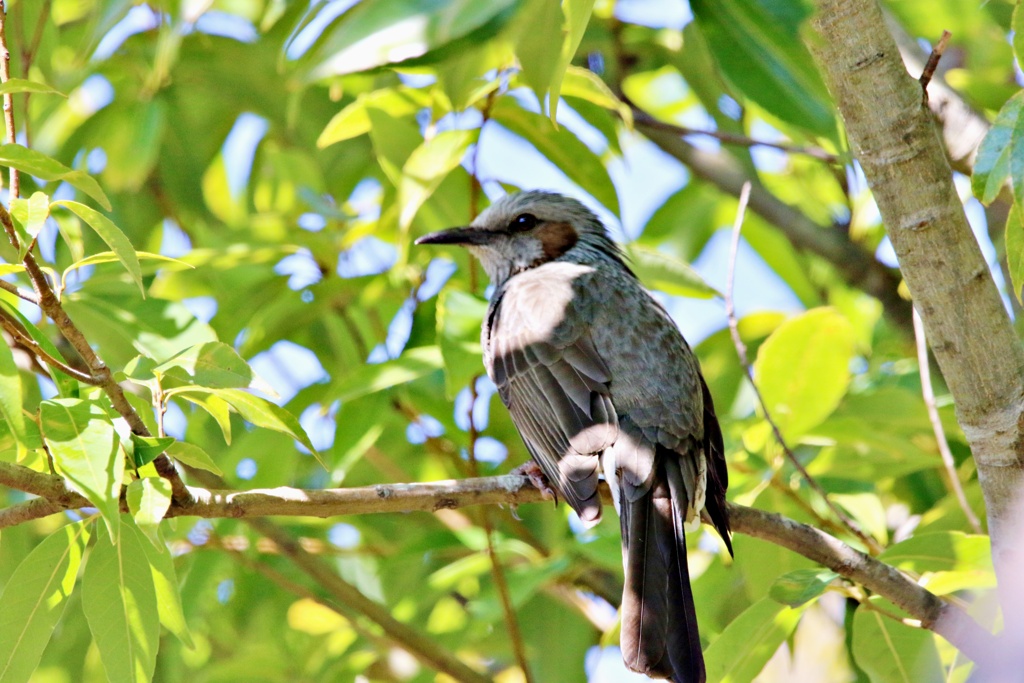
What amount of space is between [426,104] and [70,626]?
8.38 feet

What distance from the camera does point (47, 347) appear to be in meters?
2.43

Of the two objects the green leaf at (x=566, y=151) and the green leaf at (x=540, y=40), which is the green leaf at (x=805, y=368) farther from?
the green leaf at (x=540, y=40)

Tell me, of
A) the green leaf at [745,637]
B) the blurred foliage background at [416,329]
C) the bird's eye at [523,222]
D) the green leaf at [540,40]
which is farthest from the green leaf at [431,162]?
the green leaf at [745,637]

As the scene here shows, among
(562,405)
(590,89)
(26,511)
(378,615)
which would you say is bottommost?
(378,615)

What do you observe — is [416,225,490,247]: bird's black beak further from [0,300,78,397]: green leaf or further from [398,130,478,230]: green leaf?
[0,300,78,397]: green leaf

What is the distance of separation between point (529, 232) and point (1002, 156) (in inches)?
119

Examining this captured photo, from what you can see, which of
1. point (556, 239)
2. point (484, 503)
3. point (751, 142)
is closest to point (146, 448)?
point (484, 503)

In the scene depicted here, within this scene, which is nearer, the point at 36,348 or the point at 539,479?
the point at 36,348

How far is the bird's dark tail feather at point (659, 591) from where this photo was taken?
9.47ft

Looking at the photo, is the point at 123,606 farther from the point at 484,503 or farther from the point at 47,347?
the point at 484,503

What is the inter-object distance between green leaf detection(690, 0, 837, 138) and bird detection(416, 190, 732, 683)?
46.2 inches

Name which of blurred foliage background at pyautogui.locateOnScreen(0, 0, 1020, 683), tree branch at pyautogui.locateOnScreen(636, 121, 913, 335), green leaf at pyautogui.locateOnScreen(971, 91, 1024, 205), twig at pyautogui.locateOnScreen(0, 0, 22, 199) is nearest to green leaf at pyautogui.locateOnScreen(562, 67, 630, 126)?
blurred foliage background at pyautogui.locateOnScreen(0, 0, 1020, 683)

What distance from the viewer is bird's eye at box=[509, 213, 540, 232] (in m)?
4.82

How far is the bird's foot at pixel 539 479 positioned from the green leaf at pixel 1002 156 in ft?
5.07
